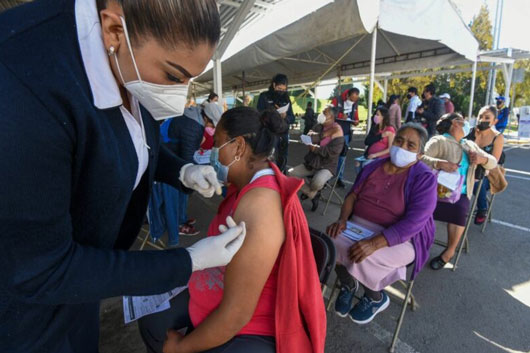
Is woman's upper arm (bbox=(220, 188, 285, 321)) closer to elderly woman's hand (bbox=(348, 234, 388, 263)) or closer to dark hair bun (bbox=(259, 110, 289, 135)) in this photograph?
dark hair bun (bbox=(259, 110, 289, 135))

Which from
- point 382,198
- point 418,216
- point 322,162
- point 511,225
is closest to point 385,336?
point 418,216

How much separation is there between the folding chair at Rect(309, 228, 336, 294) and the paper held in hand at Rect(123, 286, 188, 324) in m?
0.77

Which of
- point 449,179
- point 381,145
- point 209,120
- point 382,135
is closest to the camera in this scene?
point 449,179

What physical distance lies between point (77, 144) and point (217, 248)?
1.59 feet

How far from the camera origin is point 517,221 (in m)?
4.04

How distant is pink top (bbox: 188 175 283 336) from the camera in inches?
47.5

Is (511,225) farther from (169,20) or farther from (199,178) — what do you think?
(169,20)

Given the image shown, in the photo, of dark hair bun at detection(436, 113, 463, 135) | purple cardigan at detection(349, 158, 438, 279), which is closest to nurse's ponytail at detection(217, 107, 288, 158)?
purple cardigan at detection(349, 158, 438, 279)

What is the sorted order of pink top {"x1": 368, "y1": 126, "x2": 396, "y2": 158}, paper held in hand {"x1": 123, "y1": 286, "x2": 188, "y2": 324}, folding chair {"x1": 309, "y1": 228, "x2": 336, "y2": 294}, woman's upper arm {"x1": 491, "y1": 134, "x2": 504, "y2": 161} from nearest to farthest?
folding chair {"x1": 309, "y1": 228, "x2": 336, "y2": 294}, paper held in hand {"x1": 123, "y1": 286, "x2": 188, "y2": 324}, woman's upper arm {"x1": 491, "y1": 134, "x2": 504, "y2": 161}, pink top {"x1": 368, "y1": 126, "x2": 396, "y2": 158}

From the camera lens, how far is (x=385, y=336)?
2068mm

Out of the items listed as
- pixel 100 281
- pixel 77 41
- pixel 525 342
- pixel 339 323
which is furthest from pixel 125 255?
pixel 525 342

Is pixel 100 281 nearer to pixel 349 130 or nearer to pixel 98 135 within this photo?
pixel 98 135

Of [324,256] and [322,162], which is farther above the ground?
[324,256]

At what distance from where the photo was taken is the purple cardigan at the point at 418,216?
2.06 metres
